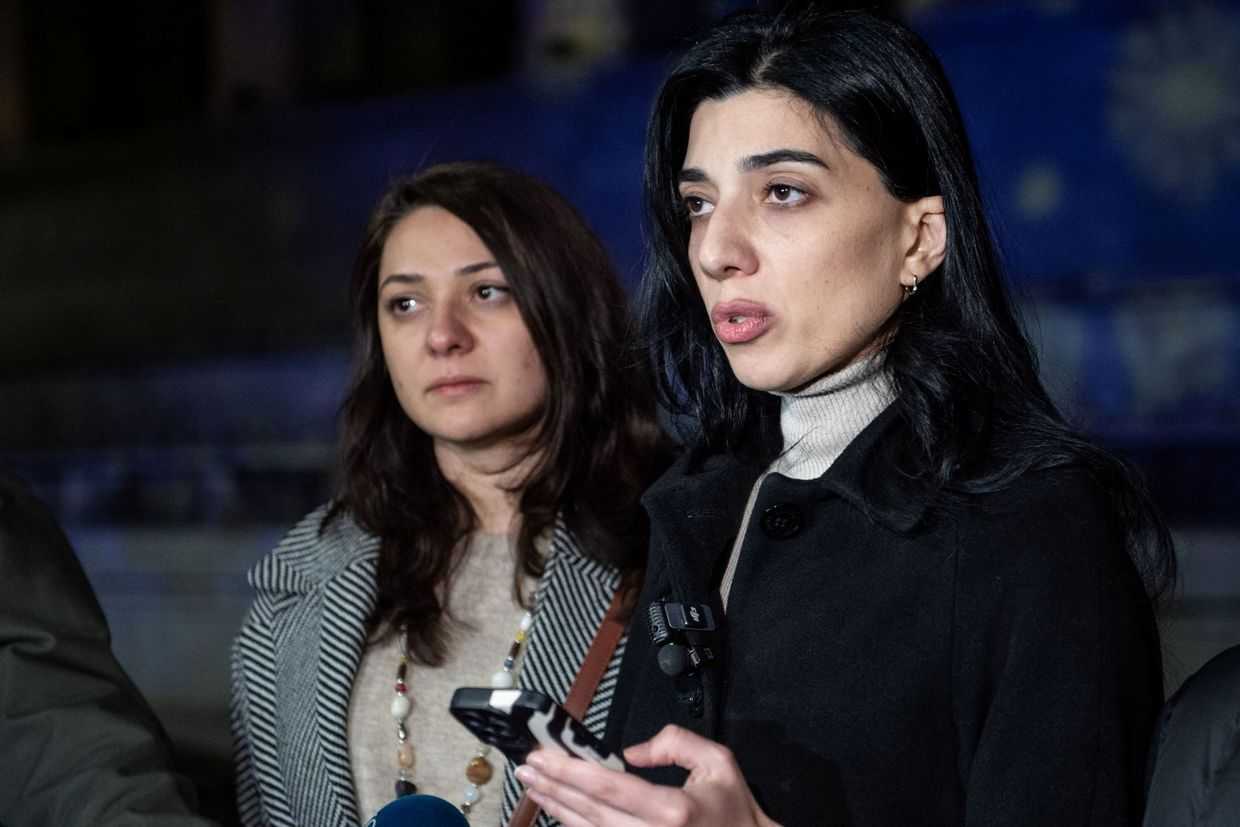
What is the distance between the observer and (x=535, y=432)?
2.99 metres

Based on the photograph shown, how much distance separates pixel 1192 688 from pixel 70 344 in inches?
333

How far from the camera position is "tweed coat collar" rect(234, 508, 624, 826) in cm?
275

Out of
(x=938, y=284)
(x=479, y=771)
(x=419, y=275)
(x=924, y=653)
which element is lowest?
(x=479, y=771)

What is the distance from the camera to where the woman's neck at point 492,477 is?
2.97 m

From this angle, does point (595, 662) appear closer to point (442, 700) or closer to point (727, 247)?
point (442, 700)

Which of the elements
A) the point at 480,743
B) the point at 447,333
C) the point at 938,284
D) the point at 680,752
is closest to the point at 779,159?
the point at 938,284

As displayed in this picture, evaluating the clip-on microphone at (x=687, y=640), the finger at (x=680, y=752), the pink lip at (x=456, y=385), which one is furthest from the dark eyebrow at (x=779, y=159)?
the pink lip at (x=456, y=385)

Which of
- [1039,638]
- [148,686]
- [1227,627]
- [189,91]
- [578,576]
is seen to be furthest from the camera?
[189,91]

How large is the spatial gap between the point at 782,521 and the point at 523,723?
551 mm

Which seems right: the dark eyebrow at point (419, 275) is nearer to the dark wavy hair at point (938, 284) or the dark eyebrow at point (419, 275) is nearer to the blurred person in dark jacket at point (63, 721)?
the blurred person in dark jacket at point (63, 721)

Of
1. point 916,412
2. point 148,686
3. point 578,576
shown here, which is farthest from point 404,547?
point 148,686

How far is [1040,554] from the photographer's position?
1737mm

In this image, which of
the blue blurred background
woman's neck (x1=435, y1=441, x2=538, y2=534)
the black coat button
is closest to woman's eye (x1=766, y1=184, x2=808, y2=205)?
the black coat button

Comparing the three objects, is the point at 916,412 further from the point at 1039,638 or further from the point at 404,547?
the point at 404,547
